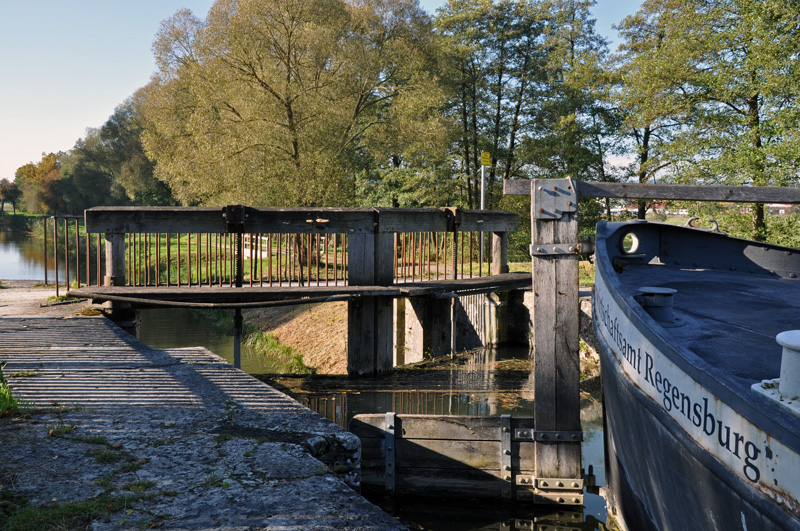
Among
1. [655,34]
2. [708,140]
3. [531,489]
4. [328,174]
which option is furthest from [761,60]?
[531,489]

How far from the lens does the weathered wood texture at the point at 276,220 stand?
774 cm

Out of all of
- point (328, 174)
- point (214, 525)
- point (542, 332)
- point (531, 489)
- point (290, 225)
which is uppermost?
point (328, 174)

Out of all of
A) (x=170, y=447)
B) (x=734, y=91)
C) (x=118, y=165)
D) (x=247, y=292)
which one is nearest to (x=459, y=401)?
(x=247, y=292)

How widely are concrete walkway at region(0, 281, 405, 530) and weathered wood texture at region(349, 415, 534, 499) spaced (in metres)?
0.96

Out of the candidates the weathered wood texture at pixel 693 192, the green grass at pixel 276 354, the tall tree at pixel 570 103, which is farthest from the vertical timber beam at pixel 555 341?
the tall tree at pixel 570 103

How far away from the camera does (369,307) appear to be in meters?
8.58

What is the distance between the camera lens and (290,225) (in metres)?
8.20

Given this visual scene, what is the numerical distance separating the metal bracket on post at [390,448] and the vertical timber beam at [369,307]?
351 centimetres

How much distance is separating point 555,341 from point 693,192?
1525 millimetres

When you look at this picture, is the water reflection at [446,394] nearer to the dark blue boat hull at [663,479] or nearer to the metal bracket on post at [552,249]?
the dark blue boat hull at [663,479]

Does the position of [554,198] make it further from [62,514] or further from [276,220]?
[276,220]

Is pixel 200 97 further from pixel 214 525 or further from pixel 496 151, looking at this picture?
pixel 214 525

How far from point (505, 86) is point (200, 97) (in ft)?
43.4

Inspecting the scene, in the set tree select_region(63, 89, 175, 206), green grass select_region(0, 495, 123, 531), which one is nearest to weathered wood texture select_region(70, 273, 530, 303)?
green grass select_region(0, 495, 123, 531)
